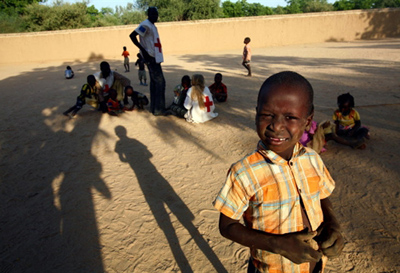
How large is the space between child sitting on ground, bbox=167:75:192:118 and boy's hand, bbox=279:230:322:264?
5.10 metres

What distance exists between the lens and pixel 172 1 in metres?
28.3

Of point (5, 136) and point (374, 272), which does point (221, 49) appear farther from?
point (374, 272)

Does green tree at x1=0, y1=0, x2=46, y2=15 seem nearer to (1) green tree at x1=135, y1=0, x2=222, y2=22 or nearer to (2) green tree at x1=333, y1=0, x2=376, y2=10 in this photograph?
(1) green tree at x1=135, y1=0, x2=222, y2=22

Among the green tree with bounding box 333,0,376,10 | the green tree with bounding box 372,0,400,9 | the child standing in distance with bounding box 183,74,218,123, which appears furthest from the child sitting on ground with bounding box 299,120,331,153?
the green tree with bounding box 333,0,376,10

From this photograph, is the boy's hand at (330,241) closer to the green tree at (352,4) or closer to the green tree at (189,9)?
the green tree at (189,9)

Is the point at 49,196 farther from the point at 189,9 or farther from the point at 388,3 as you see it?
the point at 388,3

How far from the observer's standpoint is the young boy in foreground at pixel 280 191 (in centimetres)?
109

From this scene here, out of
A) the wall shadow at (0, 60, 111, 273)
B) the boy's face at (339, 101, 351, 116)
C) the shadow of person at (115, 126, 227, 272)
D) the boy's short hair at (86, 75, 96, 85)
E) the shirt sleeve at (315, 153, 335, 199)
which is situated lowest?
the wall shadow at (0, 60, 111, 273)

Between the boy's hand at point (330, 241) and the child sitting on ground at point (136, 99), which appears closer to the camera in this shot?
the boy's hand at point (330, 241)

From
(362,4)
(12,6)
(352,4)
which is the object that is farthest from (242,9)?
(12,6)

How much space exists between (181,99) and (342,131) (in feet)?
11.8

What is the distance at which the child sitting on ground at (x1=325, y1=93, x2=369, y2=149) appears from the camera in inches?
162

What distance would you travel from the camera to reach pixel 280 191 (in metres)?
1.14

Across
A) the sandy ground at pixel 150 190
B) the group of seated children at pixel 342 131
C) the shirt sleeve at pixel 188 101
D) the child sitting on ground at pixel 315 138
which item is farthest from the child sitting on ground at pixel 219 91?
the child sitting on ground at pixel 315 138
